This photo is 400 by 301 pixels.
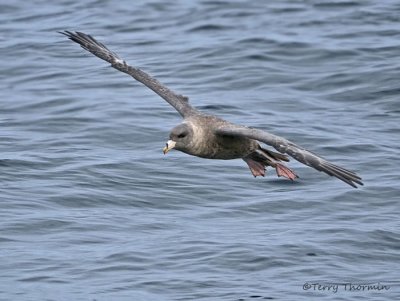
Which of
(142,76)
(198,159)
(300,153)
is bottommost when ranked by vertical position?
(198,159)

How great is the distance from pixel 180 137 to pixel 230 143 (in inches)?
30.4

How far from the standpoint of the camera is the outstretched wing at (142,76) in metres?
12.4

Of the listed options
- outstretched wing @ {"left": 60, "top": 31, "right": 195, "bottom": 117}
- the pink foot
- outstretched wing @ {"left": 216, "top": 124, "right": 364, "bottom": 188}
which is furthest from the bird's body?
the pink foot

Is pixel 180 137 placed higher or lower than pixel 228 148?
higher

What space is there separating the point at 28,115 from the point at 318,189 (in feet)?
16.6

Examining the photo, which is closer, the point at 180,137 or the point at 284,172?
the point at 180,137

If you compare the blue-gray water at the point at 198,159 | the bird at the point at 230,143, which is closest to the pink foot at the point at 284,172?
the bird at the point at 230,143

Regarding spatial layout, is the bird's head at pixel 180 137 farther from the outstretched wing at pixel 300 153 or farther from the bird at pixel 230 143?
the outstretched wing at pixel 300 153

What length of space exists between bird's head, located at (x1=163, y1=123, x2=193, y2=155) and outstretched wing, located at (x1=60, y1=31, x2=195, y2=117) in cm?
89

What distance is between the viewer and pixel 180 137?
11.1 metres

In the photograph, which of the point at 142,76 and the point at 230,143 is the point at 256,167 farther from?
the point at 142,76

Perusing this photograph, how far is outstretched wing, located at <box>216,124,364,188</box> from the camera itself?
33.6 feet

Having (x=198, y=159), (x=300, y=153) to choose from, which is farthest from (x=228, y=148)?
(x=198, y=159)

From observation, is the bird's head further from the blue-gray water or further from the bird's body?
the blue-gray water
